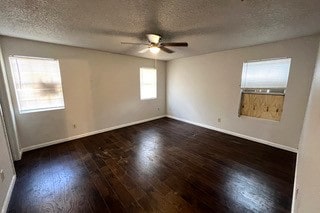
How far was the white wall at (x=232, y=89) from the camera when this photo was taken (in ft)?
9.07

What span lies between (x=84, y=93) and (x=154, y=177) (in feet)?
9.32

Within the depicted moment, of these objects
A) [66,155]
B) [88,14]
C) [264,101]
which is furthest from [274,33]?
[66,155]

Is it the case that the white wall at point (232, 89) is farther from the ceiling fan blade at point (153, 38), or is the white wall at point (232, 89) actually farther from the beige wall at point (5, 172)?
the beige wall at point (5, 172)

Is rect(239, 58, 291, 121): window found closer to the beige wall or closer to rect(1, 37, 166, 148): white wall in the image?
rect(1, 37, 166, 148): white wall

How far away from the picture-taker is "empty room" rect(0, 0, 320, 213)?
169 cm

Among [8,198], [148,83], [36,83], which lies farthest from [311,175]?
[148,83]

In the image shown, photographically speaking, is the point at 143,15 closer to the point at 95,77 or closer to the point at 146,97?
the point at 95,77

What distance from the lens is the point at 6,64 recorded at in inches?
104

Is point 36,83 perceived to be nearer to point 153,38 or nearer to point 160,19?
point 153,38

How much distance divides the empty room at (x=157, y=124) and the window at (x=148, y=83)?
0.70ft

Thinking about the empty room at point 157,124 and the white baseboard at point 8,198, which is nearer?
the white baseboard at point 8,198

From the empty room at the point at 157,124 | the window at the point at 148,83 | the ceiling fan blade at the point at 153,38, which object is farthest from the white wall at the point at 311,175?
the window at the point at 148,83

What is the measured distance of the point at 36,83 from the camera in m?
3.02

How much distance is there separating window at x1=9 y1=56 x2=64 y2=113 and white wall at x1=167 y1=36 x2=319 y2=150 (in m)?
3.71
